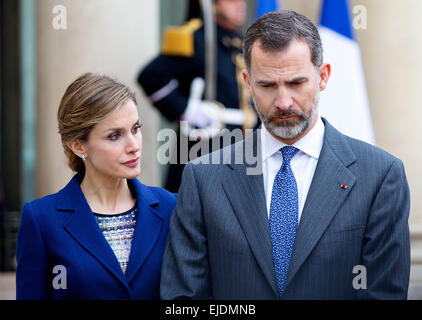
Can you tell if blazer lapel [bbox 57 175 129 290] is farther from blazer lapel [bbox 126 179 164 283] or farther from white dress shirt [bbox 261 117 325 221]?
white dress shirt [bbox 261 117 325 221]

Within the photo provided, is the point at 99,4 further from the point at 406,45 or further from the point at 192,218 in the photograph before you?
the point at 192,218

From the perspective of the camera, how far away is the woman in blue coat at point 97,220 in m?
3.06

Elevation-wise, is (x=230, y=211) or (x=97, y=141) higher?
(x=97, y=141)

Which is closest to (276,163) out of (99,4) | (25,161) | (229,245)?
(229,245)

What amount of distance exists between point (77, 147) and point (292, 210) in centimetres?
110

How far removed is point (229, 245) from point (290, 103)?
0.63 meters

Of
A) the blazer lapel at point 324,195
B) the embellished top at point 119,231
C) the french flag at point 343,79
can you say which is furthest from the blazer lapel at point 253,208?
the french flag at point 343,79

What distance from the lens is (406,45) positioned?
6.17 meters

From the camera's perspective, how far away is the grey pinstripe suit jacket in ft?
8.99
